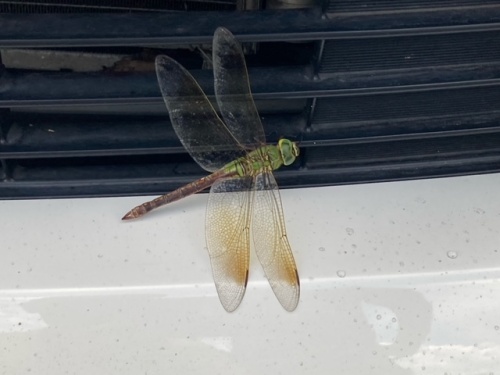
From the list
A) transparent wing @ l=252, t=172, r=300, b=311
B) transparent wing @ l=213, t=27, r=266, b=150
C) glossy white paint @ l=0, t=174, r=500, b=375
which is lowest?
glossy white paint @ l=0, t=174, r=500, b=375

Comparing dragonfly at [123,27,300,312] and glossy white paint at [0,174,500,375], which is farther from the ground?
dragonfly at [123,27,300,312]

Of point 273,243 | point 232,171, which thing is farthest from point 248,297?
point 232,171

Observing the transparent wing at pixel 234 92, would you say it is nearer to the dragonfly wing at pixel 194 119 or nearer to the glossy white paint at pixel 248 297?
the dragonfly wing at pixel 194 119

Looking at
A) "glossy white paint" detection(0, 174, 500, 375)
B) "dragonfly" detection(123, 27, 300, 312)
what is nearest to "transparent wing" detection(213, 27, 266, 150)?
"dragonfly" detection(123, 27, 300, 312)

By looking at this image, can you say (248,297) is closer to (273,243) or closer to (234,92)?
(273,243)

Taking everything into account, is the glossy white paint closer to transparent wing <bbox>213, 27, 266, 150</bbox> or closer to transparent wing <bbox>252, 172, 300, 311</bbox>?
transparent wing <bbox>252, 172, 300, 311</bbox>

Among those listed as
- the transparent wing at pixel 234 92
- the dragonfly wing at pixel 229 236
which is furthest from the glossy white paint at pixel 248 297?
the transparent wing at pixel 234 92
